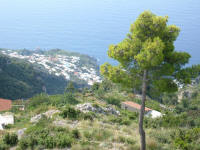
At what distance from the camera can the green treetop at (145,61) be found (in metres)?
6.55

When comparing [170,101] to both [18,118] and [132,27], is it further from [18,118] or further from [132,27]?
[132,27]

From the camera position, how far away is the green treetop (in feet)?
21.5

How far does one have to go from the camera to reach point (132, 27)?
274 inches

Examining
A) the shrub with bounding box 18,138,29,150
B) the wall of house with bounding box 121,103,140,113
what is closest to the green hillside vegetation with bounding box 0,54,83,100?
the wall of house with bounding box 121,103,140,113

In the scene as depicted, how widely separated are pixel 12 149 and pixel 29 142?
0.73 metres

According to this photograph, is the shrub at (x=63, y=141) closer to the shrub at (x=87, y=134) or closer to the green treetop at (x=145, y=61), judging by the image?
the shrub at (x=87, y=134)

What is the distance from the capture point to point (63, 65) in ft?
477

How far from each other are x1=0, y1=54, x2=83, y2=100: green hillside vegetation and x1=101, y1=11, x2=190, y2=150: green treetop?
198 ft

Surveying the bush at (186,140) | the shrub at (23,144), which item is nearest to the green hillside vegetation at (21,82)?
the shrub at (23,144)

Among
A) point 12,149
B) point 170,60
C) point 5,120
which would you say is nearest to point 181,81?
point 170,60

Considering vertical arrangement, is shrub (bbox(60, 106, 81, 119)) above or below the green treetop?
below

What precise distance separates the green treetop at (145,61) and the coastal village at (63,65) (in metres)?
117

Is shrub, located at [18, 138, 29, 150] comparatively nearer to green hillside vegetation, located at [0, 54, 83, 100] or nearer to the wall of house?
the wall of house

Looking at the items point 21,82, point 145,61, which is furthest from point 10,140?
point 21,82
